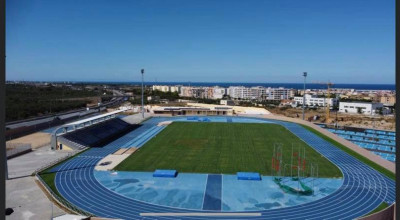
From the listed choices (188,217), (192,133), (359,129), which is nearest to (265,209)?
(188,217)

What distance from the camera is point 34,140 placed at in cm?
3022

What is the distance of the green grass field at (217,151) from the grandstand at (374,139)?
25.3ft

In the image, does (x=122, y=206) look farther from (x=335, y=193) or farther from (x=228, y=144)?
(x=228, y=144)

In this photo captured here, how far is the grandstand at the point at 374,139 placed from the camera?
3138 cm

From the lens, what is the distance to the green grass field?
862 inches

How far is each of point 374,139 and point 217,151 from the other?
71.0ft

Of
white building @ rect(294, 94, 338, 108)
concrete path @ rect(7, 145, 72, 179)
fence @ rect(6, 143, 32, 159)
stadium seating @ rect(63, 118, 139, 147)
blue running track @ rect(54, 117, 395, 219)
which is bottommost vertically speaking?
blue running track @ rect(54, 117, 395, 219)

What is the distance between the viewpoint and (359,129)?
4334 centimetres

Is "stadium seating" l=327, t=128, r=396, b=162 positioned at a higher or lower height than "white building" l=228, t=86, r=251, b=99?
lower

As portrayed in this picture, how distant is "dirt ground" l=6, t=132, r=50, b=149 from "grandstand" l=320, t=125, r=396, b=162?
31013 mm

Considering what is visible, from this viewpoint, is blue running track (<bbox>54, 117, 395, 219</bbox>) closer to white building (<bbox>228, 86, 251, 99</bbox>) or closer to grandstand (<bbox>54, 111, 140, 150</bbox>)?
grandstand (<bbox>54, 111, 140, 150</bbox>)

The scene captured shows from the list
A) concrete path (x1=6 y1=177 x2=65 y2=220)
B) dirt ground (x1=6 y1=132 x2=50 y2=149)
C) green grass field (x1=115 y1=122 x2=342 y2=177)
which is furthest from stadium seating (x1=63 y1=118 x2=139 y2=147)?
concrete path (x1=6 y1=177 x2=65 y2=220)

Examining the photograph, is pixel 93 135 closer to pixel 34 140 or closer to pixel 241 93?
pixel 34 140

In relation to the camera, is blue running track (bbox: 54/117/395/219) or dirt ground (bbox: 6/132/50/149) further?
dirt ground (bbox: 6/132/50/149)
